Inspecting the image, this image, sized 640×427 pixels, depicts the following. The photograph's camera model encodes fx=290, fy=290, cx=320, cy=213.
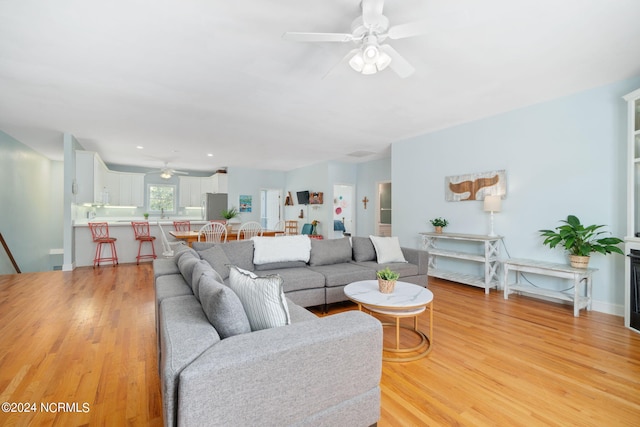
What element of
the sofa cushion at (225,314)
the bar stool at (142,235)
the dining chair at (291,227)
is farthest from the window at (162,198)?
the sofa cushion at (225,314)

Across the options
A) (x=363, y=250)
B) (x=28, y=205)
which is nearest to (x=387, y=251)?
(x=363, y=250)

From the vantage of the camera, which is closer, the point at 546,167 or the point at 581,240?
the point at 581,240

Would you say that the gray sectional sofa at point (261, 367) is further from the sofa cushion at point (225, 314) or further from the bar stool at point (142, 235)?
the bar stool at point (142, 235)

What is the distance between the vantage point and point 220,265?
3.02 meters

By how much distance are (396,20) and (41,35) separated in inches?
111

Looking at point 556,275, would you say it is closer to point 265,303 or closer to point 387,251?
point 387,251

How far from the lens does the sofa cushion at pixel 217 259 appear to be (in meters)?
2.97

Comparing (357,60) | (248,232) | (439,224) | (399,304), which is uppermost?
(357,60)

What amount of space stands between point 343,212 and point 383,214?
1.50m

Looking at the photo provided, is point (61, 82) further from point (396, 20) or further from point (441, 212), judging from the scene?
point (441, 212)

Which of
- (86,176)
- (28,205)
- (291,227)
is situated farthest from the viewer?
(291,227)

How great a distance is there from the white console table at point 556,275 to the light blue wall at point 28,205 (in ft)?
27.1

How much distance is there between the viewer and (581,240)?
10.7 feet

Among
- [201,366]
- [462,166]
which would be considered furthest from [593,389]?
[462,166]
